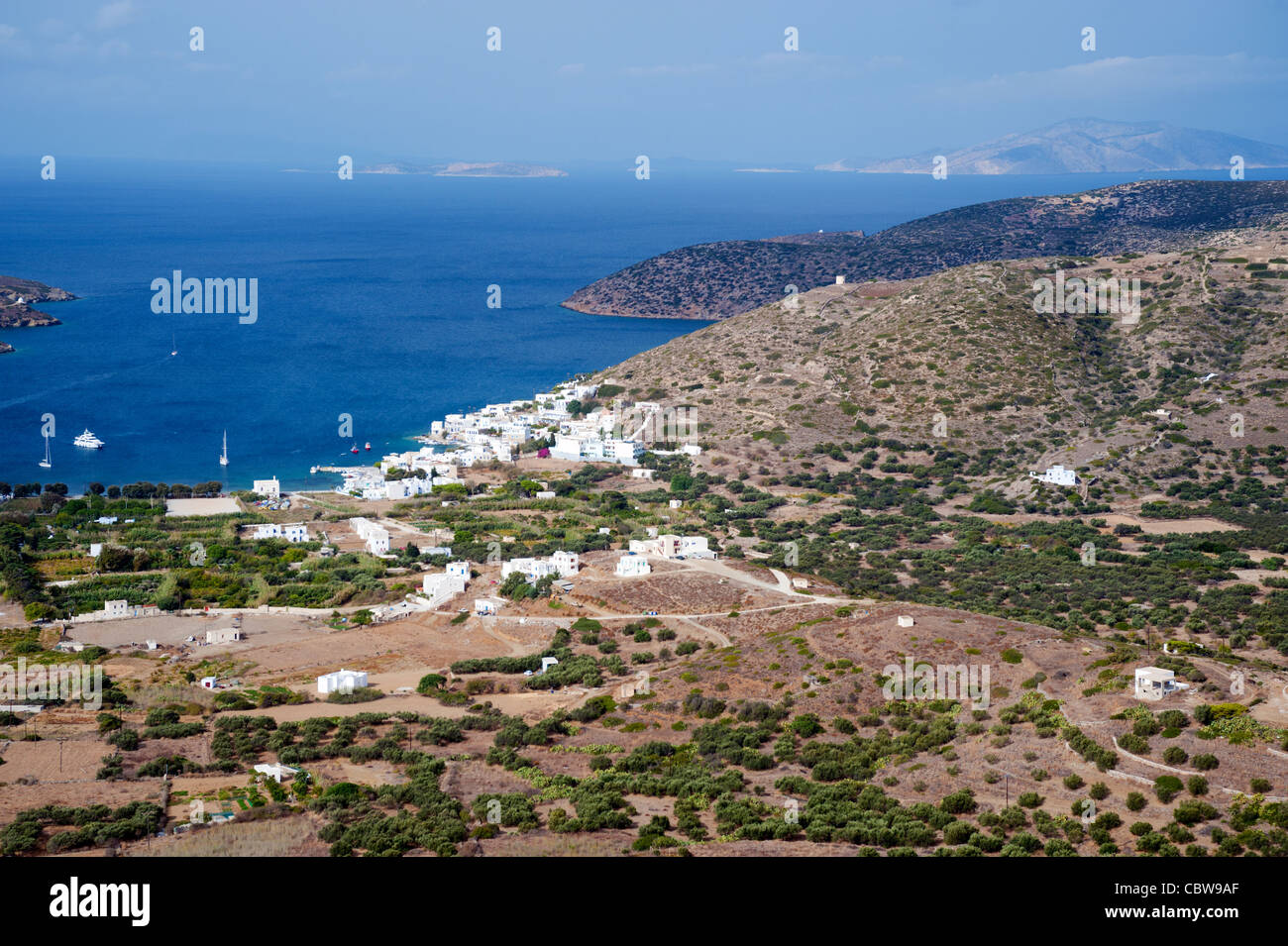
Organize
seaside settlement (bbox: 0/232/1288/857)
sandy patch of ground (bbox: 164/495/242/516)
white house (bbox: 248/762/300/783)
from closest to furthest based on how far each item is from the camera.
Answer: seaside settlement (bbox: 0/232/1288/857), white house (bbox: 248/762/300/783), sandy patch of ground (bbox: 164/495/242/516)

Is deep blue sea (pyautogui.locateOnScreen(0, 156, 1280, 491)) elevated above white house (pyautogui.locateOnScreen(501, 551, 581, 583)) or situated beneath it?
elevated above

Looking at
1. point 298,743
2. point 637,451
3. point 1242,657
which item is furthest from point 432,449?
point 1242,657

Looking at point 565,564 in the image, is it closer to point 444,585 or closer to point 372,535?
point 444,585

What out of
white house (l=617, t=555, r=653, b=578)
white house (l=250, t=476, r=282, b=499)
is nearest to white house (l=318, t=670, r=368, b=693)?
white house (l=617, t=555, r=653, b=578)

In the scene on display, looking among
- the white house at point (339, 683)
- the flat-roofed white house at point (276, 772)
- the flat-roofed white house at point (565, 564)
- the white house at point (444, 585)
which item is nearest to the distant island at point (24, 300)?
the white house at point (444, 585)

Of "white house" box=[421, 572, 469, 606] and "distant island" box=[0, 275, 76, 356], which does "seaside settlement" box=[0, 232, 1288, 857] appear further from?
"distant island" box=[0, 275, 76, 356]

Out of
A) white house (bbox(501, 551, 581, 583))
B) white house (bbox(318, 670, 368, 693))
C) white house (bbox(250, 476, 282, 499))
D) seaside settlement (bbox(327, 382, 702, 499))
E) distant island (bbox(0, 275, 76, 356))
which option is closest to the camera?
white house (bbox(318, 670, 368, 693))
